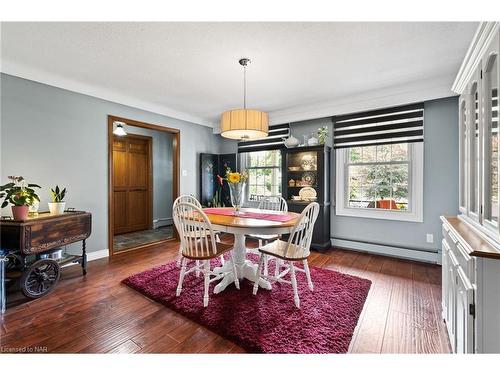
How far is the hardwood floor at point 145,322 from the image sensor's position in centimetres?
161

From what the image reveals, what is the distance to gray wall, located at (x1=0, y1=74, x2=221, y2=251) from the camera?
2.64 metres

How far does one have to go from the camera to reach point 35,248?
7.52 feet

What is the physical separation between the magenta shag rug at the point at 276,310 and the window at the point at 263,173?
231cm

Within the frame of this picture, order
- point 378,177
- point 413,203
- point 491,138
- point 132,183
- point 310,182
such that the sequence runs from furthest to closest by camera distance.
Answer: point 132,183 → point 310,182 → point 378,177 → point 413,203 → point 491,138

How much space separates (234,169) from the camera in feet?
16.6

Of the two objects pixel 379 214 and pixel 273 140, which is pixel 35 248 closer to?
pixel 273 140

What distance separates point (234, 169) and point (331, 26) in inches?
134

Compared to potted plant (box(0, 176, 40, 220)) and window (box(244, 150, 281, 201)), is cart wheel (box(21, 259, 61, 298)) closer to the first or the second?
potted plant (box(0, 176, 40, 220))

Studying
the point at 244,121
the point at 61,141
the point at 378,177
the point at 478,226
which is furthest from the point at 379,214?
the point at 61,141

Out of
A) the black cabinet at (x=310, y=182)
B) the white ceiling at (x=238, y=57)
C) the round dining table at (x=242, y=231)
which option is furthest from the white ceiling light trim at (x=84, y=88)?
the round dining table at (x=242, y=231)

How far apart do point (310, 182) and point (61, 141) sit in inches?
144

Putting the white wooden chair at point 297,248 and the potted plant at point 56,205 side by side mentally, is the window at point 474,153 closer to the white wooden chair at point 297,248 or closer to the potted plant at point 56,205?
the white wooden chair at point 297,248

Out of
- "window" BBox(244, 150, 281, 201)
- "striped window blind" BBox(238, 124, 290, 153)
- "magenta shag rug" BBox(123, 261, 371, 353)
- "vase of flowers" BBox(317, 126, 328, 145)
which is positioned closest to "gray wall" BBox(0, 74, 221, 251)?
"magenta shag rug" BBox(123, 261, 371, 353)
